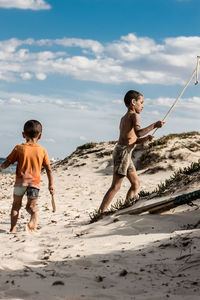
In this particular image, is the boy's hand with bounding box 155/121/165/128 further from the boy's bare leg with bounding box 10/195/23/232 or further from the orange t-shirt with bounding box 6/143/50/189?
the boy's bare leg with bounding box 10/195/23/232

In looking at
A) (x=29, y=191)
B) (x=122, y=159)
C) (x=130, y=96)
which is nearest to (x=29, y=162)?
(x=29, y=191)

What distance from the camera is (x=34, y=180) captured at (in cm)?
717

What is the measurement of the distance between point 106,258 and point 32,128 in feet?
9.49

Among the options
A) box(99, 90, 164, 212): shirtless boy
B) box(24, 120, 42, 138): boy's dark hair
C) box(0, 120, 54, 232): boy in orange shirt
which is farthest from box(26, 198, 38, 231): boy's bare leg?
box(99, 90, 164, 212): shirtless boy

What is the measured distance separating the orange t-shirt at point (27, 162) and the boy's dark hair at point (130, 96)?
1874mm

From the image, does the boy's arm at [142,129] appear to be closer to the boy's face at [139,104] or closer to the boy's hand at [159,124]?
the boy's hand at [159,124]

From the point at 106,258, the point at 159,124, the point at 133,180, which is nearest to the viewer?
the point at 106,258

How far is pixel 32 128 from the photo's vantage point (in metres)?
7.17

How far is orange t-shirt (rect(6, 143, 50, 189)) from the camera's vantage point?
714cm

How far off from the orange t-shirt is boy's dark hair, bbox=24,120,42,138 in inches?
7.5

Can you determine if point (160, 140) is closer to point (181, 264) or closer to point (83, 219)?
point (83, 219)

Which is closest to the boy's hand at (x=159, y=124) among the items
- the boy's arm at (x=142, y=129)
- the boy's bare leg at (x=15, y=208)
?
the boy's arm at (x=142, y=129)

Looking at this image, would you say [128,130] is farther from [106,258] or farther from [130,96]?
[106,258]

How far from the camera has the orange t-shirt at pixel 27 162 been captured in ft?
23.4
